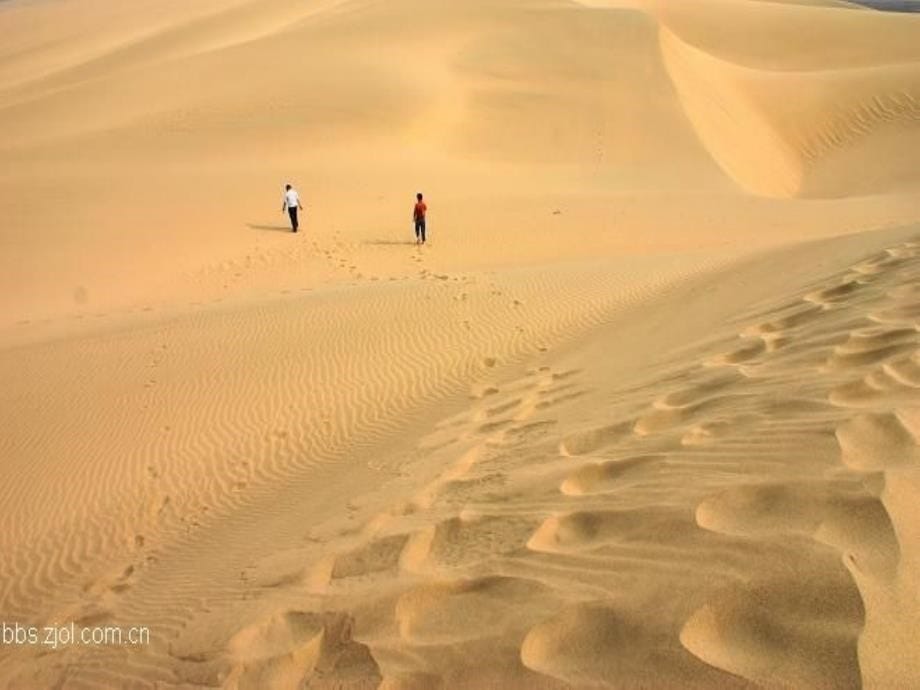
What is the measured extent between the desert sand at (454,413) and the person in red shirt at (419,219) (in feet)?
1.23

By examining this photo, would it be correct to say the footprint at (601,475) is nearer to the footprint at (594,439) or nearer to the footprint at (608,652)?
the footprint at (594,439)

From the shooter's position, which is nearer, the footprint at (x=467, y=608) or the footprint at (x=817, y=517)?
the footprint at (x=817, y=517)

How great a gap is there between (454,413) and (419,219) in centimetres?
795

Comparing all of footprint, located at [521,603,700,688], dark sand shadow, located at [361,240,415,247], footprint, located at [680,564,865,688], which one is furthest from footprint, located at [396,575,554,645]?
dark sand shadow, located at [361,240,415,247]

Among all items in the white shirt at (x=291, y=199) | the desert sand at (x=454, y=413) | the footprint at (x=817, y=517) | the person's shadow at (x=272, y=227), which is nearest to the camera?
the footprint at (x=817, y=517)

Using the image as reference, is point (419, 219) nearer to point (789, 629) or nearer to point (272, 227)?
point (272, 227)

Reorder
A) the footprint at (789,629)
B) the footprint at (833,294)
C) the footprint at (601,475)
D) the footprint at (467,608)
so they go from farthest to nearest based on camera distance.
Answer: the footprint at (833,294) → the footprint at (601,475) → the footprint at (467,608) → the footprint at (789,629)

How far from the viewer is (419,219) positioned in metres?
14.1

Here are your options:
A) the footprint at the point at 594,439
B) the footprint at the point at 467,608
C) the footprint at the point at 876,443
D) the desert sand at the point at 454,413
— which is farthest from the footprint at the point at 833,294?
the footprint at the point at 467,608

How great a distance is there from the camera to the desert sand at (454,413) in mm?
2727

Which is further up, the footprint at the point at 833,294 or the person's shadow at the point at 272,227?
the person's shadow at the point at 272,227

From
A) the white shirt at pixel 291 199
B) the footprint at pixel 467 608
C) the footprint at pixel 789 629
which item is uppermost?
the white shirt at pixel 291 199

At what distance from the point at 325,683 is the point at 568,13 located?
1268 inches

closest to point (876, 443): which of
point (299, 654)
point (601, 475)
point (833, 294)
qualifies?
point (601, 475)
